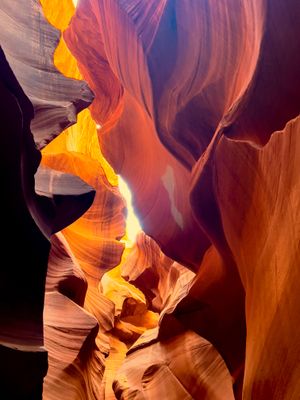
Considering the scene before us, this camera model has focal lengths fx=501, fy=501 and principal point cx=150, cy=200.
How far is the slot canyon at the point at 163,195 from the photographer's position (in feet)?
6.89

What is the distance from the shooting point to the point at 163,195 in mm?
5562

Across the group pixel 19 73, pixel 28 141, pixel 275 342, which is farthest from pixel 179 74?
pixel 275 342

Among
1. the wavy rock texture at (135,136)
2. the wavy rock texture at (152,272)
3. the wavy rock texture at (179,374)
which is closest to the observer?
the wavy rock texture at (179,374)

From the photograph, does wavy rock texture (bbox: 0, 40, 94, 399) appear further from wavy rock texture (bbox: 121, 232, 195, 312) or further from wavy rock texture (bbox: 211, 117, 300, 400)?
wavy rock texture (bbox: 121, 232, 195, 312)

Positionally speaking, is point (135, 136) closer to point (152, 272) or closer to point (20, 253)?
point (152, 272)

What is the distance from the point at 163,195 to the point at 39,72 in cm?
274

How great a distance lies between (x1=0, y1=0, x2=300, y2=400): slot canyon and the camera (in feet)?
6.89

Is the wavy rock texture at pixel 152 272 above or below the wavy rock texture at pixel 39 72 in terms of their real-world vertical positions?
below

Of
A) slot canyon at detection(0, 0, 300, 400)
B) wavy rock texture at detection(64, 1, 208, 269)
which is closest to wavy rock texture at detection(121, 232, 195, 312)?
slot canyon at detection(0, 0, 300, 400)

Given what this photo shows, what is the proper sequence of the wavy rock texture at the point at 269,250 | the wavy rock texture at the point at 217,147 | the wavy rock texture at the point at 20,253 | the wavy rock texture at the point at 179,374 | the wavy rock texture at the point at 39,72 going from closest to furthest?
the wavy rock texture at the point at 20,253, the wavy rock texture at the point at 269,250, the wavy rock texture at the point at 217,147, the wavy rock texture at the point at 39,72, the wavy rock texture at the point at 179,374

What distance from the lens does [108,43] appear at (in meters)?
5.61

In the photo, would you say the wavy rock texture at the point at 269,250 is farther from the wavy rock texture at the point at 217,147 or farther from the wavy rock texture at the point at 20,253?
the wavy rock texture at the point at 20,253

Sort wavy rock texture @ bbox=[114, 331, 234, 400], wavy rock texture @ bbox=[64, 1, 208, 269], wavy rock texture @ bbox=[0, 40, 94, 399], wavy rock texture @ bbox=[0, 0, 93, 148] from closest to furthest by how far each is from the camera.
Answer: wavy rock texture @ bbox=[0, 40, 94, 399]
wavy rock texture @ bbox=[0, 0, 93, 148]
wavy rock texture @ bbox=[114, 331, 234, 400]
wavy rock texture @ bbox=[64, 1, 208, 269]

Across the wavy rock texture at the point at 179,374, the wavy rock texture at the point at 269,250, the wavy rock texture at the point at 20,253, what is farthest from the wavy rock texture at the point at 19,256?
the wavy rock texture at the point at 179,374
